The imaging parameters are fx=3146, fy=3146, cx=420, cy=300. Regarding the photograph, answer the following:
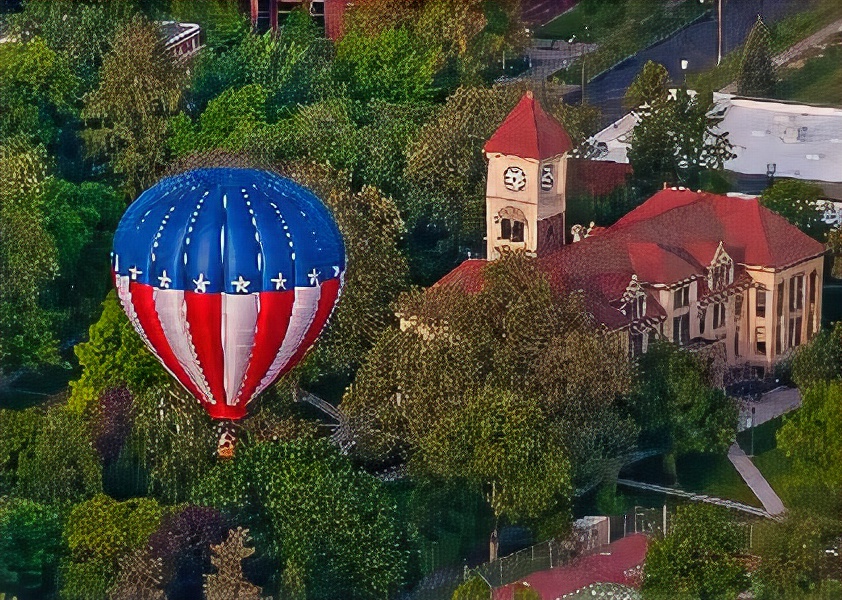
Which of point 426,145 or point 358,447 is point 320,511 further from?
point 426,145

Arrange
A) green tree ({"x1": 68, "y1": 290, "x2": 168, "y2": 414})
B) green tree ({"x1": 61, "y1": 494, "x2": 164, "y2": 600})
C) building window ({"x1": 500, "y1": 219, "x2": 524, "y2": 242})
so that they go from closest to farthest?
green tree ({"x1": 61, "y1": 494, "x2": 164, "y2": 600})
green tree ({"x1": 68, "y1": 290, "x2": 168, "y2": 414})
building window ({"x1": 500, "y1": 219, "x2": 524, "y2": 242})

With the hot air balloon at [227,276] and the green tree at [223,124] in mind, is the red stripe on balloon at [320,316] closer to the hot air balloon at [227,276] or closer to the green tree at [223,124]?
the hot air balloon at [227,276]

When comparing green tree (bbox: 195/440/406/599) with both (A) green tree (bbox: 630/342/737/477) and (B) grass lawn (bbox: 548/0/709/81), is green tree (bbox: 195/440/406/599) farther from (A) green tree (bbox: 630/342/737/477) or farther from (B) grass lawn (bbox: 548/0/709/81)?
(B) grass lawn (bbox: 548/0/709/81)

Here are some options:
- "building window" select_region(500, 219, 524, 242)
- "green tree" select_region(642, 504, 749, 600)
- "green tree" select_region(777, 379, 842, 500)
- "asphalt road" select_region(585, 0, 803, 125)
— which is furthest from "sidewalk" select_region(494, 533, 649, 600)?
"asphalt road" select_region(585, 0, 803, 125)

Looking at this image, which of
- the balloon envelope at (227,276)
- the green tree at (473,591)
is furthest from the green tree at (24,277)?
the green tree at (473,591)

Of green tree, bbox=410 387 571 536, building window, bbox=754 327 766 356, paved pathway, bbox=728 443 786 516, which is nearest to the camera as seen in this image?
green tree, bbox=410 387 571 536

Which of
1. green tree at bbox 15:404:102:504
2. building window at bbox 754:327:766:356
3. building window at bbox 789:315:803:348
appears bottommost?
green tree at bbox 15:404:102:504

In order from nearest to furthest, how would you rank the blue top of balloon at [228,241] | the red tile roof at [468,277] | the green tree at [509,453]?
1. the green tree at [509,453]
2. the blue top of balloon at [228,241]
3. the red tile roof at [468,277]
